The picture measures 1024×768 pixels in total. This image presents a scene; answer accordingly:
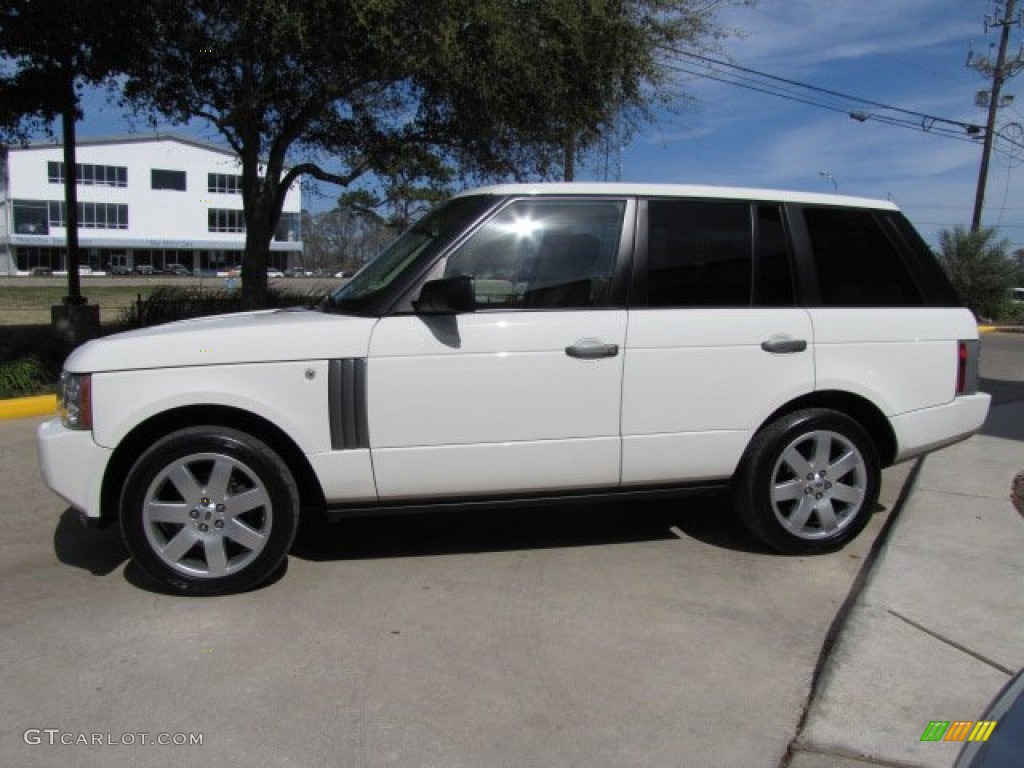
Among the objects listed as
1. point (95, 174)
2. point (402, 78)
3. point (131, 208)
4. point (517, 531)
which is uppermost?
point (95, 174)

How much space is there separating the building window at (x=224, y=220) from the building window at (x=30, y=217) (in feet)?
51.3

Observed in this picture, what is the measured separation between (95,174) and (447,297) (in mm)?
91751

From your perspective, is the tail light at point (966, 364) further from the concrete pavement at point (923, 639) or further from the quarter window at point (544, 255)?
the quarter window at point (544, 255)

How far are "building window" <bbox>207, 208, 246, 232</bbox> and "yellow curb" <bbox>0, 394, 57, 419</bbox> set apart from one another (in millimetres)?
89062

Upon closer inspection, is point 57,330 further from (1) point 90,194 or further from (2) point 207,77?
(1) point 90,194

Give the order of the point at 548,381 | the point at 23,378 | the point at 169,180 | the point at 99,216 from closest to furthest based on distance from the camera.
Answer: the point at 548,381 < the point at 23,378 < the point at 99,216 < the point at 169,180

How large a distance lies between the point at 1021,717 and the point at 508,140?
1122cm

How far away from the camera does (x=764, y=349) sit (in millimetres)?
4523

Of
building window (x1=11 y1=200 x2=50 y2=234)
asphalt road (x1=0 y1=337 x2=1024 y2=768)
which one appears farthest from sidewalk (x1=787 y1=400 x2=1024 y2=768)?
building window (x1=11 y1=200 x2=50 y2=234)

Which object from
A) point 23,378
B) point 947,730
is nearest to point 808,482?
point 947,730

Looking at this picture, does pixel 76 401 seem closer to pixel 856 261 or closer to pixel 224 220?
pixel 856 261

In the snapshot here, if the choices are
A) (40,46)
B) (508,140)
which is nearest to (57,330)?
(40,46)

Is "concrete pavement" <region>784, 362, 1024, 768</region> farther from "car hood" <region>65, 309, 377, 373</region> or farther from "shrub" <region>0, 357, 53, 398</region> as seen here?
"shrub" <region>0, 357, 53, 398</region>

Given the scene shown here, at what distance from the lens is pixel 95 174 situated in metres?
84.4
